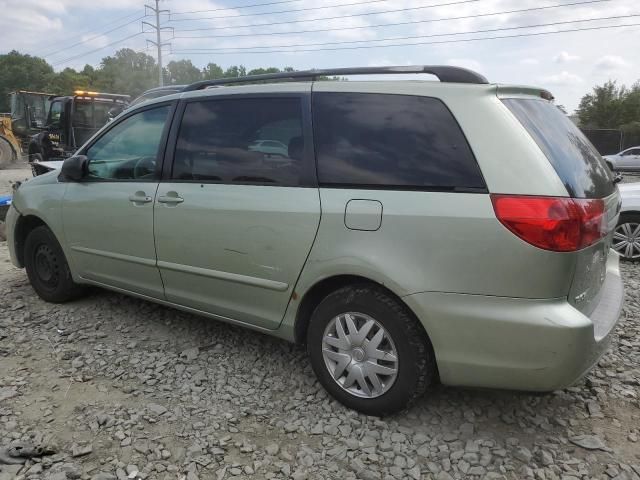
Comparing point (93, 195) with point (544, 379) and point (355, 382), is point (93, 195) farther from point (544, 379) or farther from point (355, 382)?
point (544, 379)

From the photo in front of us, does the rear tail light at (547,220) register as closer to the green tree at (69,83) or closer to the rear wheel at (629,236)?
the rear wheel at (629,236)

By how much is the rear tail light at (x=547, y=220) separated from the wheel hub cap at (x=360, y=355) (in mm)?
816

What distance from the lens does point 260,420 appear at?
2.83 m

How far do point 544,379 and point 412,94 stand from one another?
1467mm

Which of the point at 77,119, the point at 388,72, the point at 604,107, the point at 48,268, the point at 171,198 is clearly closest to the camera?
the point at 388,72

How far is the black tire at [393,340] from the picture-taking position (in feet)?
8.34

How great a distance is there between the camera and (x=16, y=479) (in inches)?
93.3

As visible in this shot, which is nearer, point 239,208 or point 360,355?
point 360,355

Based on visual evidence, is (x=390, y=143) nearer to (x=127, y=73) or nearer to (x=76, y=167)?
(x=76, y=167)

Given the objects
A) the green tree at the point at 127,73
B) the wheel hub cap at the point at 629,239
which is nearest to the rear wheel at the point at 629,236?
the wheel hub cap at the point at 629,239

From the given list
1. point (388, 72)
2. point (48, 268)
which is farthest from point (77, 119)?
point (388, 72)

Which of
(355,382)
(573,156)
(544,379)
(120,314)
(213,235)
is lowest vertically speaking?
(120,314)

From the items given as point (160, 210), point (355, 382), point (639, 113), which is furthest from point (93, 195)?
point (639, 113)

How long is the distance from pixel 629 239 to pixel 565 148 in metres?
4.17
